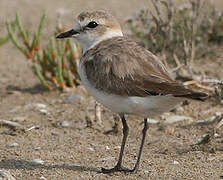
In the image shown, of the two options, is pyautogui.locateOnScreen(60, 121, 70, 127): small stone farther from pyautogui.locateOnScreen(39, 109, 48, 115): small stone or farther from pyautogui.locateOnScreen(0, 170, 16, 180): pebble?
pyautogui.locateOnScreen(0, 170, 16, 180): pebble

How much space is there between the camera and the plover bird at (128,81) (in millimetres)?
3713

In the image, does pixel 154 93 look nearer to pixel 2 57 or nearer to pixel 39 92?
pixel 39 92

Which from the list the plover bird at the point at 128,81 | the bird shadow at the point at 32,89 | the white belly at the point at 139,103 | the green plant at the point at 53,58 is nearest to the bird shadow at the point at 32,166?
the plover bird at the point at 128,81

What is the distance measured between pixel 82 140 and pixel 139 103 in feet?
4.40

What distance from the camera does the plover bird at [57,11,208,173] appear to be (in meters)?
3.71

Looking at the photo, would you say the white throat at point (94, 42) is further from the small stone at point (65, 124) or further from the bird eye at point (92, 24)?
the small stone at point (65, 124)

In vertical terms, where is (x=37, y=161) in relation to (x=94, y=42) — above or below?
below

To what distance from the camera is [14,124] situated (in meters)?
5.14

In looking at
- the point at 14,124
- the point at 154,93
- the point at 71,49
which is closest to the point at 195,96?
the point at 154,93

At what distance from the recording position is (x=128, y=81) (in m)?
3.84

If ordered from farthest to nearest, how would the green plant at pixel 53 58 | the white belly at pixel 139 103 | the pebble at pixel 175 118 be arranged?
the green plant at pixel 53 58 < the pebble at pixel 175 118 < the white belly at pixel 139 103

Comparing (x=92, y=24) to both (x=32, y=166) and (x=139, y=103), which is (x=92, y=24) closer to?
(x=139, y=103)

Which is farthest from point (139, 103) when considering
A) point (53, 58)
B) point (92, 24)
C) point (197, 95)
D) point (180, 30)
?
point (180, 30)

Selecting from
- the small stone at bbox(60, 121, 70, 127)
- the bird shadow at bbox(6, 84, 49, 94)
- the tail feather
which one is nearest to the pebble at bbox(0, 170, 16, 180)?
the tail feather
